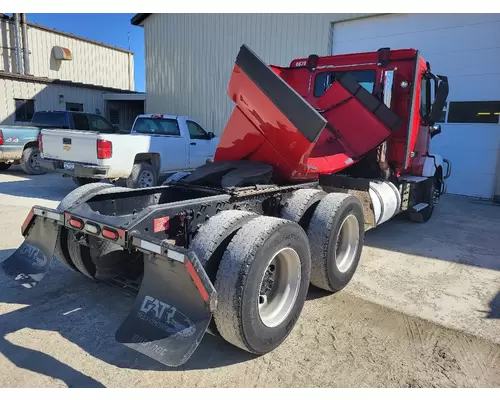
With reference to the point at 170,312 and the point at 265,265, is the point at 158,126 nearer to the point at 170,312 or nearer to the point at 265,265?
the point at 265,265

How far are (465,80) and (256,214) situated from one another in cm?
1012

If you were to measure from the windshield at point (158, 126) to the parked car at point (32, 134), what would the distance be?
3342 mm

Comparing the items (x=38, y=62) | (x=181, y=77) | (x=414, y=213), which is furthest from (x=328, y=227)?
(x=38, y=62)

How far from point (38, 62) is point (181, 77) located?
11.1 metres

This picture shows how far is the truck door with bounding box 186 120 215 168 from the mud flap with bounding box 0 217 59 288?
718 centimetres

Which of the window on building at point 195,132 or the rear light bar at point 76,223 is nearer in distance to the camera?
the rear light bar at point 76,223

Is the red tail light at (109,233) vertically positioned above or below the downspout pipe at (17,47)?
below

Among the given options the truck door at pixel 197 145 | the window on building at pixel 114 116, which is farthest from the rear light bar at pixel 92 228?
the window on building at pixel 114 116

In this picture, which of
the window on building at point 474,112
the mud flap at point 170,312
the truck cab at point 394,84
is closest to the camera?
the mud flap at point 170,312

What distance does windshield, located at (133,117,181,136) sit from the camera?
33.7ft

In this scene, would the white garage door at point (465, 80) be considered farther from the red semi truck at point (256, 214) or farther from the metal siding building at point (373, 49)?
the red semi truck at point (256, 214)

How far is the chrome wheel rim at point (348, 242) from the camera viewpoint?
4598 millimetres

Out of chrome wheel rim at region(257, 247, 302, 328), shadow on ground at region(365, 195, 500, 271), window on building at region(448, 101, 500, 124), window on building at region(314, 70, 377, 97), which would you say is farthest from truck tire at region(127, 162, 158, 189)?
window on building at region(448, 101, 500, 124)

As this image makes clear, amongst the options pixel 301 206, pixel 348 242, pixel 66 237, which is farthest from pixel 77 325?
pixel 348 242
